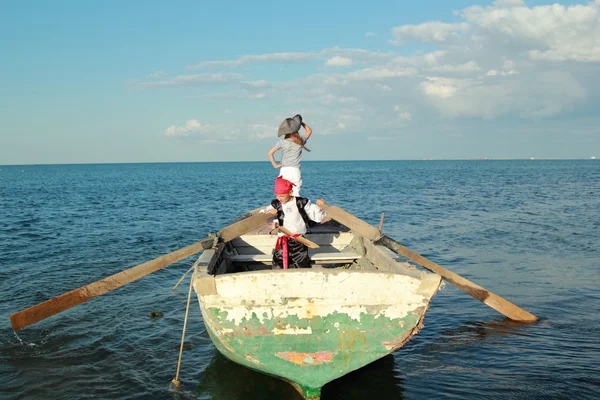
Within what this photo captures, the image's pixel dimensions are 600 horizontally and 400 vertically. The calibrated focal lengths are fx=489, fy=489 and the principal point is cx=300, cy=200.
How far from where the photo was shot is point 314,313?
509 cm

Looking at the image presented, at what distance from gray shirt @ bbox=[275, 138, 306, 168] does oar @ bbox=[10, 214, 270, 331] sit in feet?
4.01

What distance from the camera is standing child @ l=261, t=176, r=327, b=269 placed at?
651 cm

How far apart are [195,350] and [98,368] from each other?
56.1 inches

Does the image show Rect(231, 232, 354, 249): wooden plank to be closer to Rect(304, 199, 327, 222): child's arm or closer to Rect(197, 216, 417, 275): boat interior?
Rect(197, 216, 417, 275): boat interior

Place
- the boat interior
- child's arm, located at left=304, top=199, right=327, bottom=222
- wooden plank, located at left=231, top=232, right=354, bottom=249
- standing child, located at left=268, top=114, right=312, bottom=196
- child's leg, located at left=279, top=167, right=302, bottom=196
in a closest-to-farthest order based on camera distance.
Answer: child's arm, located at left=304, top=199, right=327, bottom=222, the boat interior, standing child, located at left=268, top=114, right=312, bottom=196, child's leg, located at left=279, top=167, right=302, bottom=196, wooden plank, located at left=231, top=232, right=354, bottom=249

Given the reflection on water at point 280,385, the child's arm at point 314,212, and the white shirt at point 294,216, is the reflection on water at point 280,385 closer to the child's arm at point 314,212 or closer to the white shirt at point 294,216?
the white shirt at point 294,216

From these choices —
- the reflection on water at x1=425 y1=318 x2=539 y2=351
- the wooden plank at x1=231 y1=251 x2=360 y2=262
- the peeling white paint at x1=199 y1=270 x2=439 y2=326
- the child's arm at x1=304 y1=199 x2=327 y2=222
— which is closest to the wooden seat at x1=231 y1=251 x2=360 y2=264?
the wooden plank at x1=231 y1=251 x2=360 y2=262

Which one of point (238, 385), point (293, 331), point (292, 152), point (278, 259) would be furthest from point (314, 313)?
point (292, 152)

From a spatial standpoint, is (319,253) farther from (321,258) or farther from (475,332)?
(475,332)

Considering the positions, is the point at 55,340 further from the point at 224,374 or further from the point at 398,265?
the point at 398,265

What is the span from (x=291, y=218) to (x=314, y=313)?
5.84 ft

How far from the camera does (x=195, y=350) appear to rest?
7.74 metres

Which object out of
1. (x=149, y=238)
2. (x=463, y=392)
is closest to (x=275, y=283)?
(x=463, y=392)

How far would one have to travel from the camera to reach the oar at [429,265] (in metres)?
6.94
